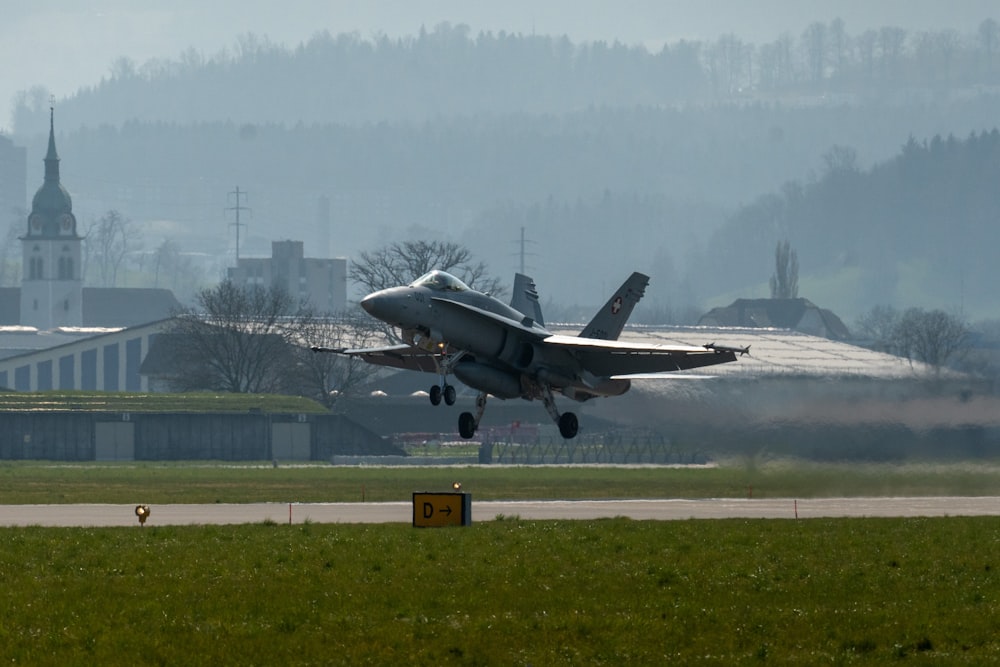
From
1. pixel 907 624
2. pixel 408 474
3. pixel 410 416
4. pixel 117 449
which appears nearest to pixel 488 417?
pixel 410 416

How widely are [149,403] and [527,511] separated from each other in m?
56.7

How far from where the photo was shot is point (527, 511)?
49.6 metres

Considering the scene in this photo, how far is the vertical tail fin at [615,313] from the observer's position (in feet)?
187

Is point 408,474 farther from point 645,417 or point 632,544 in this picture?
point 632,544

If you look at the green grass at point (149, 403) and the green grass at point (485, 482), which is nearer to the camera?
the green grass at point (485, 482)

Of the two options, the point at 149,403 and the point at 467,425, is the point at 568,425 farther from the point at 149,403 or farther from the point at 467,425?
the point at 149,403

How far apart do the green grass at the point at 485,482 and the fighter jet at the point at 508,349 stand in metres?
5.17

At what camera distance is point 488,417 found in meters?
114

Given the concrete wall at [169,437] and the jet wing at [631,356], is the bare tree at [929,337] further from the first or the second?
the jet wing at [631,356]

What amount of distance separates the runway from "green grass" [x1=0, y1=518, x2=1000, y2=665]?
8.85m

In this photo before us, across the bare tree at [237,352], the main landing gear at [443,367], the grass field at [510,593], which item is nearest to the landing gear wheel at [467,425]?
the main landing gear at [443,367]

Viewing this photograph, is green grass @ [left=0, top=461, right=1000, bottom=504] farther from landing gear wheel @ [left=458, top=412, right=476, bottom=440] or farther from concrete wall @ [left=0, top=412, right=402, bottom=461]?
concrete wall @ [left=0, top=412, right=402, bottom=461]

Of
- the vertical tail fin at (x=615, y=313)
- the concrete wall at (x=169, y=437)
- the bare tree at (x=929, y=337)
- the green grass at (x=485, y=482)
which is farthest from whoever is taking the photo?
the bare tree at (x=929, y=337)

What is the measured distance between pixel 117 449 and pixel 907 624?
78.2 meters
